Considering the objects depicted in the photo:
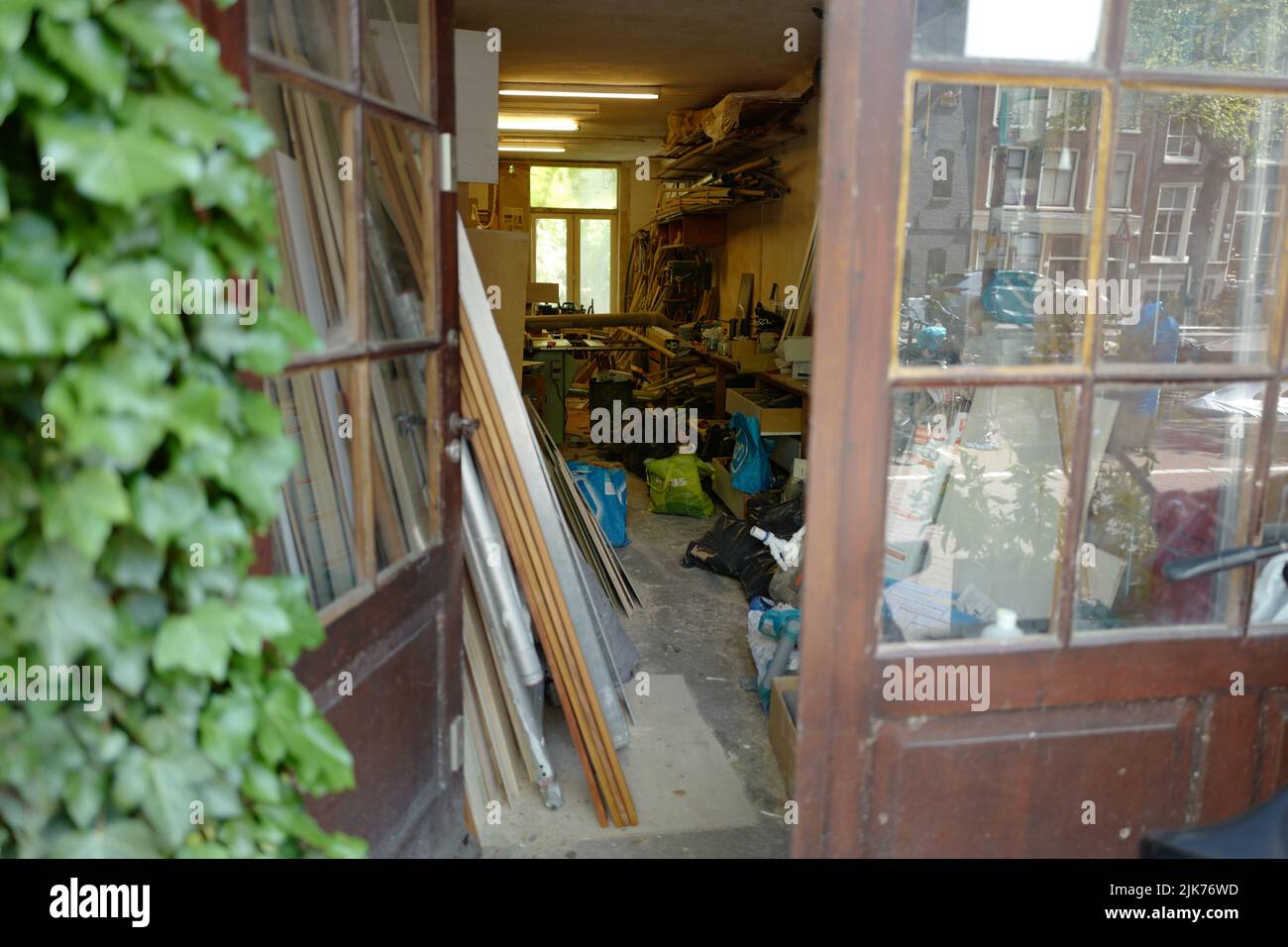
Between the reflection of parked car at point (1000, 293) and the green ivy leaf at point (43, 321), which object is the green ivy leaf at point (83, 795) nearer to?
the green ivy leaf at point (43, 321)

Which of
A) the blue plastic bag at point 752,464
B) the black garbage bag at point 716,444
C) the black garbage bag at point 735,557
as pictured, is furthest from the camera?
the black garbage bag at point 716,444

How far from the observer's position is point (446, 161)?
2.23 meters

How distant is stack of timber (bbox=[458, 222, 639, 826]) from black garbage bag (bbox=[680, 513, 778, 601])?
1800mm

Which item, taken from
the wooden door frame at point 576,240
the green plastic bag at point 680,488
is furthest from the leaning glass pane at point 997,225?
the wooden door frame at point 576,240

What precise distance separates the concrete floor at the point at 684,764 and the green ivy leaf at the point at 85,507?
1.81m

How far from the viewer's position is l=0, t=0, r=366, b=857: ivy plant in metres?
1.05

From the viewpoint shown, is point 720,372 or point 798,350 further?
point 720,372

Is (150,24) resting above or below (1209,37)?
below

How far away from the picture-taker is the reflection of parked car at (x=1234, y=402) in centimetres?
180

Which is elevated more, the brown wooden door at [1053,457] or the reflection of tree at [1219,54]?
the reflection of tree at [1219,54]

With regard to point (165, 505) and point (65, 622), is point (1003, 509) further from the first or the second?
point (65, 622)

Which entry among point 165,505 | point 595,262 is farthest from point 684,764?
point 595,262

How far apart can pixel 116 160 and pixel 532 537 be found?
1765 millimetres
